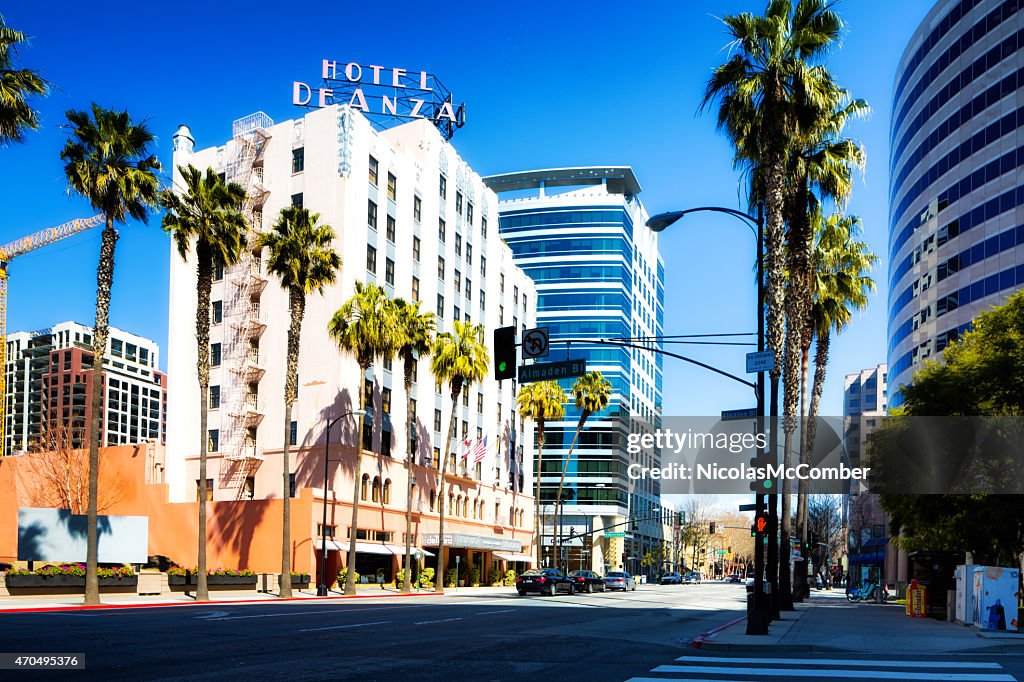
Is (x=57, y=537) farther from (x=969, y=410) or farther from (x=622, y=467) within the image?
(x=622, y=467)

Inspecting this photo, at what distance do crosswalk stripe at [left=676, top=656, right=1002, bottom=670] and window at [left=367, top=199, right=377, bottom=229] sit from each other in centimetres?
4830

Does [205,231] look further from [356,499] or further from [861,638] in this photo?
[861,638]

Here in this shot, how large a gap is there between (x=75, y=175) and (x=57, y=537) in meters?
16.2

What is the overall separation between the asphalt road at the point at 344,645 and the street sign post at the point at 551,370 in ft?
21.7

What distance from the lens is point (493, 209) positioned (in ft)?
286

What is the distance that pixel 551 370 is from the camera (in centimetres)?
2647

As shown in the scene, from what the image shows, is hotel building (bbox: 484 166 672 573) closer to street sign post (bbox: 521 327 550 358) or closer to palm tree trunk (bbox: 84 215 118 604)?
palm tree trunk (bbox: 84 215 118 604)

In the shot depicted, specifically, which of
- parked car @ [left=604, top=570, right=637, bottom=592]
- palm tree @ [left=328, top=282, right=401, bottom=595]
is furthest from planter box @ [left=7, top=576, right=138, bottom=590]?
parked car @ [left=604, top=570, right=637, bottom=592]

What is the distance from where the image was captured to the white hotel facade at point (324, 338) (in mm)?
59062

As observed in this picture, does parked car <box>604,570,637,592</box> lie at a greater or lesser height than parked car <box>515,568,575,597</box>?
lesser

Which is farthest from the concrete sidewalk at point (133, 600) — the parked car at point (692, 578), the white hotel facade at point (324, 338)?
the parked car at point (692, 578)

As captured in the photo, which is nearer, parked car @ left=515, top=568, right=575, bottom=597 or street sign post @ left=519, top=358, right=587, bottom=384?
street sign post @ left=519, top=358, right=587, bottom=384

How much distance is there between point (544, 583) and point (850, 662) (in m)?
40.0

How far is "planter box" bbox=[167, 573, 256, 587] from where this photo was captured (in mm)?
42938
